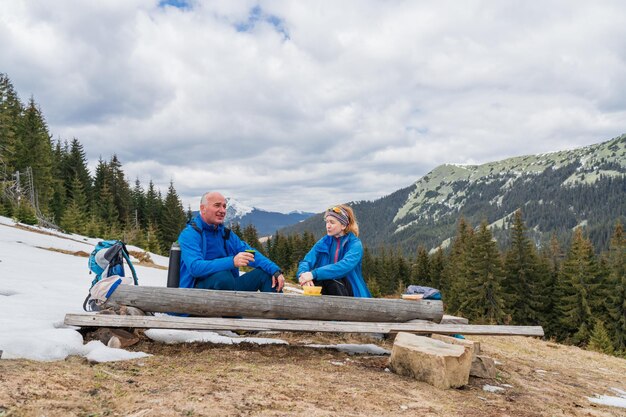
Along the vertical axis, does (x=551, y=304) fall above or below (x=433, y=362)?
below

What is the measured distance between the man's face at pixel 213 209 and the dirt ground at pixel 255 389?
1828 mm

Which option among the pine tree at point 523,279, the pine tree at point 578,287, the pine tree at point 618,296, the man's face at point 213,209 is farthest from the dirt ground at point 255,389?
the pine tree at point 523,279

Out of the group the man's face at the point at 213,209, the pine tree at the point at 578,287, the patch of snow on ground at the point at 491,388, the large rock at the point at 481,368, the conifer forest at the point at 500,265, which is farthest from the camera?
the pine tree at the point at 578,287

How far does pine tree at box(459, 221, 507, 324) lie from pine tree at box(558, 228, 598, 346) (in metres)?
6.09

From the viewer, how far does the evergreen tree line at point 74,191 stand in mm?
39688

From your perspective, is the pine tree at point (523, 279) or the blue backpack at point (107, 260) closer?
the blue backpack at point (107, 260)

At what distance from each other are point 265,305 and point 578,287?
4408 cm

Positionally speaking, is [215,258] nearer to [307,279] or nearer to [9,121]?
[307,279]

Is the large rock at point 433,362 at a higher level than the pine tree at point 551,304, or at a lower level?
higher

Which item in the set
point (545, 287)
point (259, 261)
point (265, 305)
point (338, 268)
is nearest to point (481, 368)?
point (338, 268)

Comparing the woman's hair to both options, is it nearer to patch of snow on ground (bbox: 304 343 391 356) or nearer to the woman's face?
the woman's face

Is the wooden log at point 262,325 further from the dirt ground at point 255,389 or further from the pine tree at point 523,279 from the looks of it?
the pine tree at point 523,279

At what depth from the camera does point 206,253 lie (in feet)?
22.1

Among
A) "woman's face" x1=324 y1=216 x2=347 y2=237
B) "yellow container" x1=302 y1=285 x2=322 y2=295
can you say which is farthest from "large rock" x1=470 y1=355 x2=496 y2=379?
"woman's face" x1=324 y1=216 x2=347 y2=237
